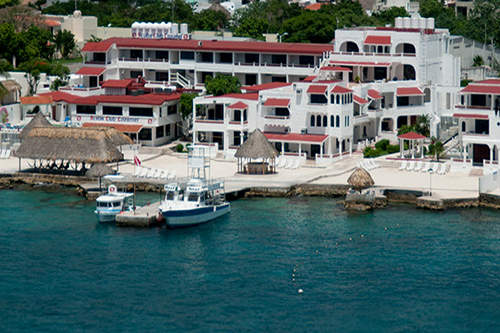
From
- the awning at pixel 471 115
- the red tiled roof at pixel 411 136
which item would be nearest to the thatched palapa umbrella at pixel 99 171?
the red tiled roof at pixel 411 136

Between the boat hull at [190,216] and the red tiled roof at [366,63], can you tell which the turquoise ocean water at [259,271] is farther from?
the red tiled roof at [366,63]

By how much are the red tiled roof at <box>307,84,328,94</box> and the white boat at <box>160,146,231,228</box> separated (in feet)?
64.0

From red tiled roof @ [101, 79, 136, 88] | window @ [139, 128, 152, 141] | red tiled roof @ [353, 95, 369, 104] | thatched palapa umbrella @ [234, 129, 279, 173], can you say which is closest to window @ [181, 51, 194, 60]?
red tiled roof @ [101, 79, 136, 88]

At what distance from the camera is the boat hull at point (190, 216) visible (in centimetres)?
8462

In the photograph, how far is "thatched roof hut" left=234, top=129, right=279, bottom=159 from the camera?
98.3 meters

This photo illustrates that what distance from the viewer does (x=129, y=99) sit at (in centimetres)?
11506

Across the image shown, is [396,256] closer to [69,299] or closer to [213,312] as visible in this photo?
[213,312]

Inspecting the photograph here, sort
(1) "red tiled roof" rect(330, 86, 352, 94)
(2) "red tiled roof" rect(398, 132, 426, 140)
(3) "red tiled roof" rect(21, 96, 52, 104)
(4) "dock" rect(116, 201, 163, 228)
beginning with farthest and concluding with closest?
(3) "red tiled roof" rect(21, 96, 52, 104) < (1) "red tiled roof" rect(330, 86, 352, 94) < (2) "red tiled roof" rect(398, 132, 426, 140) < (4) "dock" rect(116, 201, 163, 228)

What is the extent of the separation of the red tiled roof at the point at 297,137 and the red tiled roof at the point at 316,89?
3.96m

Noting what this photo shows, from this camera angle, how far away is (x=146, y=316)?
65.0 metres

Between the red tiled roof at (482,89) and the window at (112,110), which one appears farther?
the window at (112,110)

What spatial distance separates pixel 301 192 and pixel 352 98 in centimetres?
1628

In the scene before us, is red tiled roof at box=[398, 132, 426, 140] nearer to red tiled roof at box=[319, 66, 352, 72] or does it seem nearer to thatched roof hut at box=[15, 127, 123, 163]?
red tiled roof at box=[319, 66, 352, 72]

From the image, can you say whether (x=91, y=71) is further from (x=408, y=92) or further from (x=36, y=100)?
(x=408, y=92)
